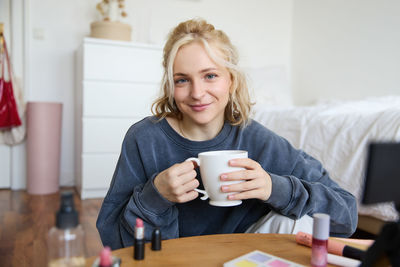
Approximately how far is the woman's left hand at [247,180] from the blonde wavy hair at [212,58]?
31cm

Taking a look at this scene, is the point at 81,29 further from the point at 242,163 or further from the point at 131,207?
the point at 242,163

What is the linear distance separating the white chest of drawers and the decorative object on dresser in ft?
0.31

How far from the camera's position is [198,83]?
91 cm

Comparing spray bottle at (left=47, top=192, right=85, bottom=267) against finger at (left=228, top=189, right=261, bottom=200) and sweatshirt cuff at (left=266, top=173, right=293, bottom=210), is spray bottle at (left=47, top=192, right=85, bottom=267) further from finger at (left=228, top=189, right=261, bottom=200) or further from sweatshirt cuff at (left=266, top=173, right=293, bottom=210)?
sweatshirt cuff at (left=266, top=173, right=293, bottom=210)

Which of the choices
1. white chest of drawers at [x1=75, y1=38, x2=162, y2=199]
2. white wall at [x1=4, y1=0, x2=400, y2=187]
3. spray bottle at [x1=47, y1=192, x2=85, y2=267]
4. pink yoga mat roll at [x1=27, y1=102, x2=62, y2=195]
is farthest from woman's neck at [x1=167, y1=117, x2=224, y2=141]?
pink yoga mat roll at [x1=27, y1=102, x2=62, y2=195]

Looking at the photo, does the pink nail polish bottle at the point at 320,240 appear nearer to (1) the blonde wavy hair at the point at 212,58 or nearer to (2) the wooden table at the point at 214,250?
(2) the wooden table at the point at 214,250

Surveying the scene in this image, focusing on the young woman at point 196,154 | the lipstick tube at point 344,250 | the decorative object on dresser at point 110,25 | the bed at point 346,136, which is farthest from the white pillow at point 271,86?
the lipstick tube at point 344,250

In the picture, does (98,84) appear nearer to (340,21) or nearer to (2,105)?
(2,105)

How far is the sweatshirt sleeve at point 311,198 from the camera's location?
0.82 meters

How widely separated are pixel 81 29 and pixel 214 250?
2.85 meters

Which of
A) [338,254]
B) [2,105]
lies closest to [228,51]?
[338,254]

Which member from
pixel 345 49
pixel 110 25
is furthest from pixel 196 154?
pixel 345 49

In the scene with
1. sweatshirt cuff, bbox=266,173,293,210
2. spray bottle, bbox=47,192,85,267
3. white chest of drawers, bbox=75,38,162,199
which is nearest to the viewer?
spray bottle, bbox=47,192,85,267

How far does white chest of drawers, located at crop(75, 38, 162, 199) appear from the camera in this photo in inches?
105
